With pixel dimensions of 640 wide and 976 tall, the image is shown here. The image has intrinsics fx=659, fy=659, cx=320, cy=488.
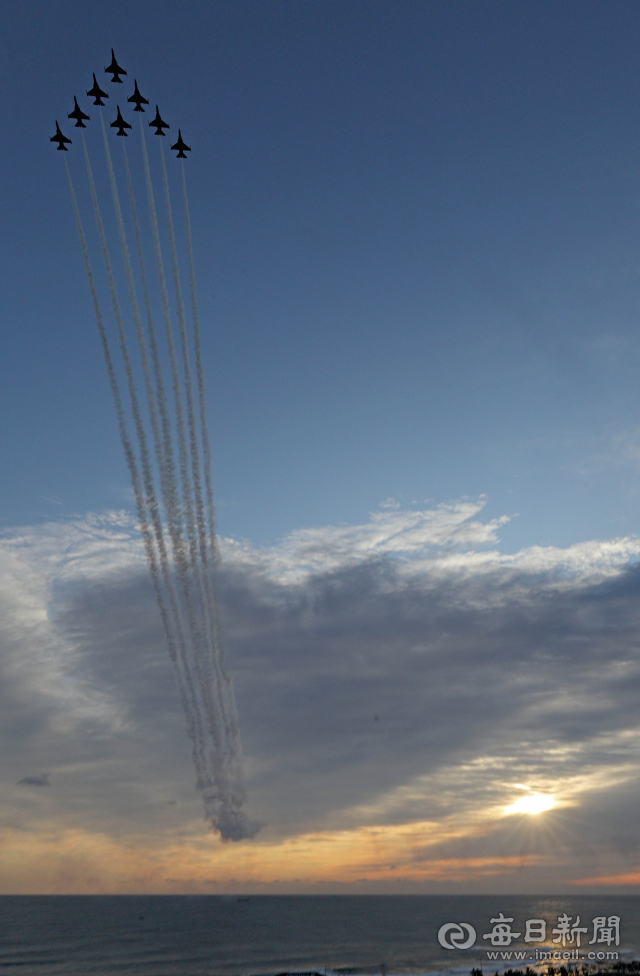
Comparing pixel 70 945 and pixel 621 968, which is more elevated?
pixel 621 968

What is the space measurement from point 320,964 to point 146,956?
44.0 meters

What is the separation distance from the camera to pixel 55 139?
227ft

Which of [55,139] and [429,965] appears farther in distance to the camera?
[429,965]

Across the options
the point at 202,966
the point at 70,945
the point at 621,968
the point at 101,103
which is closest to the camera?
the point at 101,103

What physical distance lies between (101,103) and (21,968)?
6832 inches

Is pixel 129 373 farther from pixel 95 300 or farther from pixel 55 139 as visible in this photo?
pixel 55 139

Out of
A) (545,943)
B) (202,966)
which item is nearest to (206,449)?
(202,966)

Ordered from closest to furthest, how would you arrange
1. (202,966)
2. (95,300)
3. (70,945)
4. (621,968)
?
(95,300) < (621,968) < (202,966) < (70,945)

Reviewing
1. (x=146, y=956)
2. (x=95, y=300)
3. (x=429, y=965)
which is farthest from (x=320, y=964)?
(x=95, y=300)

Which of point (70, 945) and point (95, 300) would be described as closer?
point (95, 300)

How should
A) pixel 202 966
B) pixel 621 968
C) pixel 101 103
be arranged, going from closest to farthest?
1. pixel 101 103
2. pixel 621 968
3. pixel 202 966

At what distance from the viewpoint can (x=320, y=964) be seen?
15012 centimetres

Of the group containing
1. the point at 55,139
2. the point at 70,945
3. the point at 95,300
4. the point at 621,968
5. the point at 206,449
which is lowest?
the point at 70,945

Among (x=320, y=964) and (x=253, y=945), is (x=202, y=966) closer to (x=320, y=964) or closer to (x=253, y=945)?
(x=320, y=964)
